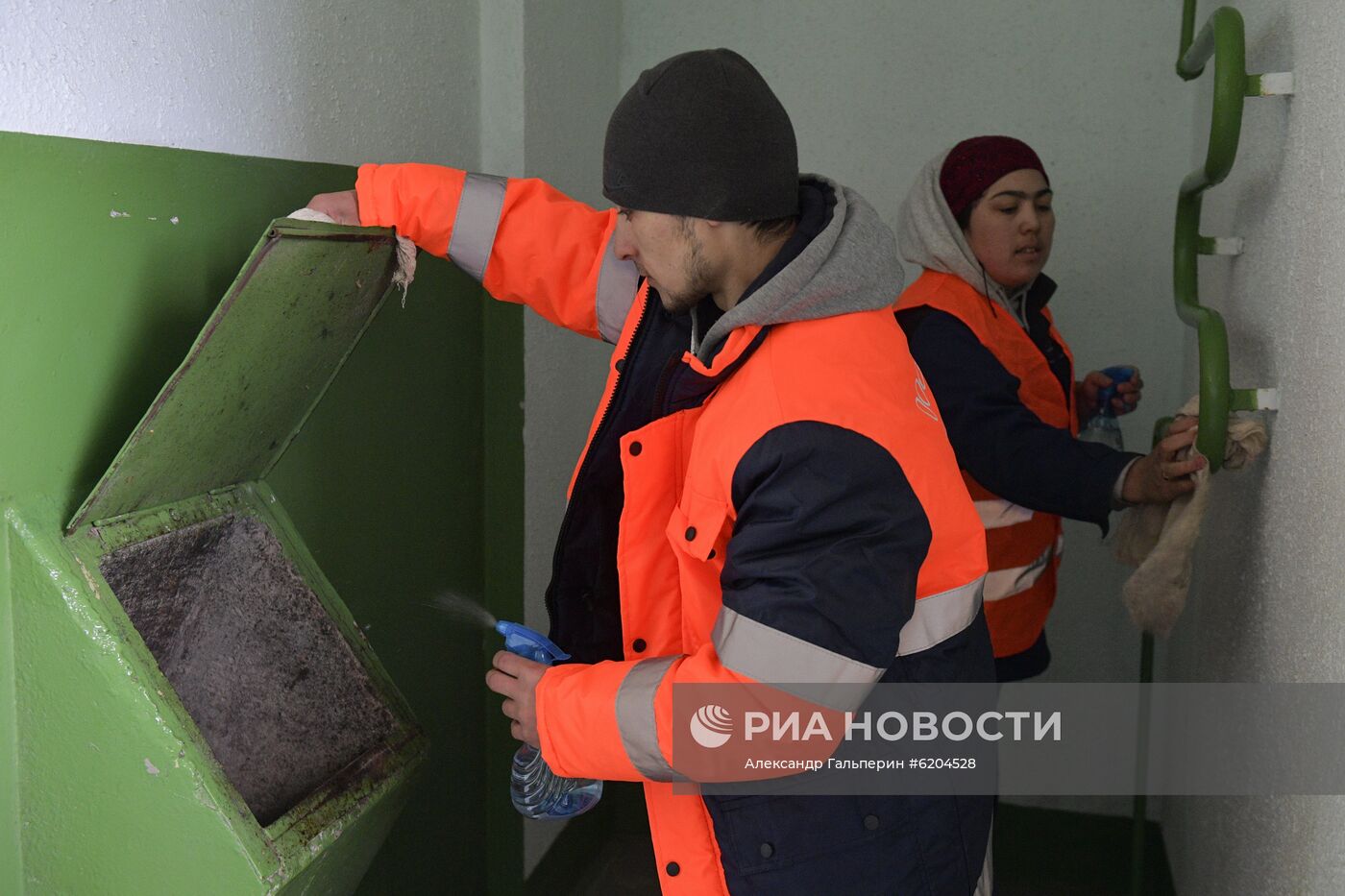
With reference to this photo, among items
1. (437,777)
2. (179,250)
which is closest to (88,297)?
(179,250)

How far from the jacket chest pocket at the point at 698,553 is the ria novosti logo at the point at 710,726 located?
0.15 m

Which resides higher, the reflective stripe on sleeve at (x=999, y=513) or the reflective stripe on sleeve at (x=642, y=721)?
the reflective stripe on sleeve at (x=999, y=513)

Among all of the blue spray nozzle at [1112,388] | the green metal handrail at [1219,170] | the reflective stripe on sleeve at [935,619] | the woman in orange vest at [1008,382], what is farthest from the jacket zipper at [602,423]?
the blue spray nozzle at [1112,388]

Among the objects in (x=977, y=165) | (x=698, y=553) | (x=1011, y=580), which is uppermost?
(x=977, y=165)

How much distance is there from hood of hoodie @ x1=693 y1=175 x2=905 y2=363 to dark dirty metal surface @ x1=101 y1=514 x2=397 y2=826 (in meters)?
0.64

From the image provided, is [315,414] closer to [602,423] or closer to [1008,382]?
[602,423]

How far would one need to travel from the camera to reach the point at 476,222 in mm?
1662

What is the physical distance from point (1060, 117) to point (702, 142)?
1.92 metres

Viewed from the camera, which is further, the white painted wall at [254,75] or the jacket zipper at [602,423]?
the jacket zipper at [602,423]

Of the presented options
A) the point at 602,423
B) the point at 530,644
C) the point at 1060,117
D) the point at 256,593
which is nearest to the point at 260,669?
the point at 256,593

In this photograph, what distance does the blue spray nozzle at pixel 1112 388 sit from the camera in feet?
8.03

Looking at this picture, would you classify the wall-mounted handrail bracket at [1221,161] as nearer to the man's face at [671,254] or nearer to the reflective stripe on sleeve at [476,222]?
the man's face at [671,254]

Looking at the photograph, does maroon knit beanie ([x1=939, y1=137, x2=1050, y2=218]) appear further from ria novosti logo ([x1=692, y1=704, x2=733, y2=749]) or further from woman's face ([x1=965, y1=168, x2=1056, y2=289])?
ria novosti logo ([x1=692, y1=704, x2=733, y2=749])

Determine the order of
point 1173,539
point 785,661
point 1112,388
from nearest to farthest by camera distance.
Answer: point 785,661 < point 1173,539 < point 1112,388
